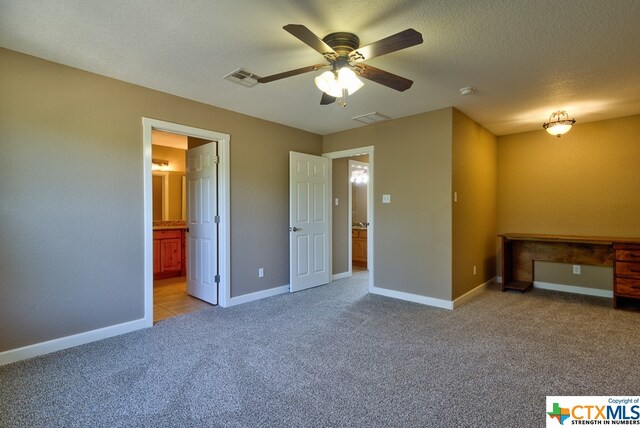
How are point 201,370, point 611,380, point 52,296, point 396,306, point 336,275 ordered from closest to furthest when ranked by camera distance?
1. point 611,380
2. point 201,370
3. point 52,296
4. point 396,306
5. point 336,275

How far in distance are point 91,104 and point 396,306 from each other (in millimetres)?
3893

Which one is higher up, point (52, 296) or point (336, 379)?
point (52, 296)

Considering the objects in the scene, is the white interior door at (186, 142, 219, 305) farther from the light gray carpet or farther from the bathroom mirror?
the bathroom mirror

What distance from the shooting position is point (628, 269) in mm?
3762

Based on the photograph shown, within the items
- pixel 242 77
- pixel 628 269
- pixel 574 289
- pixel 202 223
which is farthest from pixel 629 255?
pixel 202 223

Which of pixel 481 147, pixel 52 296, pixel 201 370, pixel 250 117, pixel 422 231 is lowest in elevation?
pixel 201 370

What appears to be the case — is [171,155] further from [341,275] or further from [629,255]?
[629,255]

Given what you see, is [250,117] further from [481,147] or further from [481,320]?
[481,320]

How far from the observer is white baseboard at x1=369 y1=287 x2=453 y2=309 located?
12.7 ft

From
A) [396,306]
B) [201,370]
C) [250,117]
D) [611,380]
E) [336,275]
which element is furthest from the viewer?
[336,275]

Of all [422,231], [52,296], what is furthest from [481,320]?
[52,296]

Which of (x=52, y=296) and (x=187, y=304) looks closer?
(x=52, y=296)

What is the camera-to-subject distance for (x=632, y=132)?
423 centimetres

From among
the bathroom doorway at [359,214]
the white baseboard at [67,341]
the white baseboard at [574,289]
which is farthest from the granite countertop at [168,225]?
the white baseboard at [574,289]
